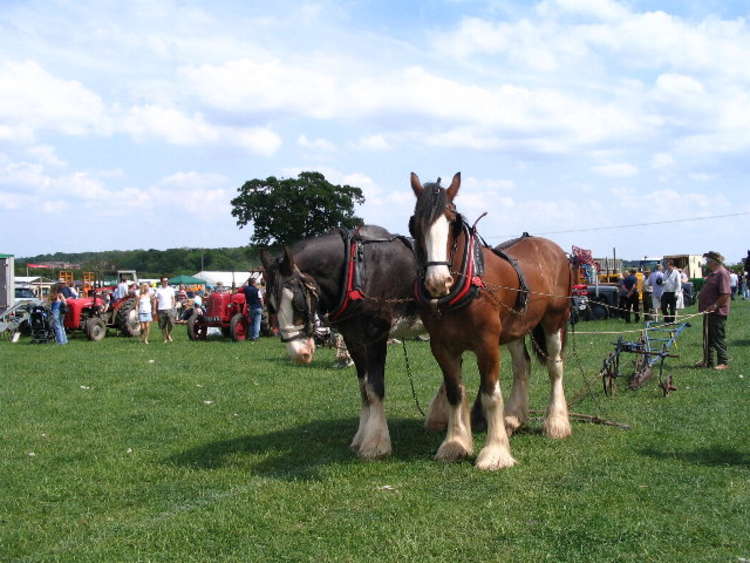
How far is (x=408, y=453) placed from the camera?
612 centimetres

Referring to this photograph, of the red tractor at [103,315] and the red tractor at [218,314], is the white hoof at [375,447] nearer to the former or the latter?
the red tractor at [218,314]

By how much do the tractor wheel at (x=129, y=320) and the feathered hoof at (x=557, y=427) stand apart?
17.1 metres

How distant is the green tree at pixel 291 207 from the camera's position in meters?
61.7

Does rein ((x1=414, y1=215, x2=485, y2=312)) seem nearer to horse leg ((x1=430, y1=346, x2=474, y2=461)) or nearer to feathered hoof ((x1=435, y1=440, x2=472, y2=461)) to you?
horse leg ((x1=430, y1=346, x2=474, y2=461))

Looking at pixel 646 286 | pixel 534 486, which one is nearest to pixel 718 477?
pixel 534 486

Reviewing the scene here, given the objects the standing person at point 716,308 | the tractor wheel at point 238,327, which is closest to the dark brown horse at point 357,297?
the standing person at point 716,308

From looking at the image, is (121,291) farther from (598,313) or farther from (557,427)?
(557,427)

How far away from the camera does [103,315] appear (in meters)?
22.0

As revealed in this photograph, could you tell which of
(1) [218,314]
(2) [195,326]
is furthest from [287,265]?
(2) [195,326]

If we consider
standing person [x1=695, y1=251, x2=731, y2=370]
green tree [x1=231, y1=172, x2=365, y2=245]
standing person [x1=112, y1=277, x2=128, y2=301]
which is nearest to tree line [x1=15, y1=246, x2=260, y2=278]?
green tree [x1=231, y1=172, x2=365, y2=245]

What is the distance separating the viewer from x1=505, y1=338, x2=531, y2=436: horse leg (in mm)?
6836

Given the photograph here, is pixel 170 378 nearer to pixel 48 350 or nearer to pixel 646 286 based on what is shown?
pixel 48 350

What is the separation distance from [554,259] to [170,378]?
6760mm

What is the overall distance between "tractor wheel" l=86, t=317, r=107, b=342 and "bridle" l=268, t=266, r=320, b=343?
54.5ft
